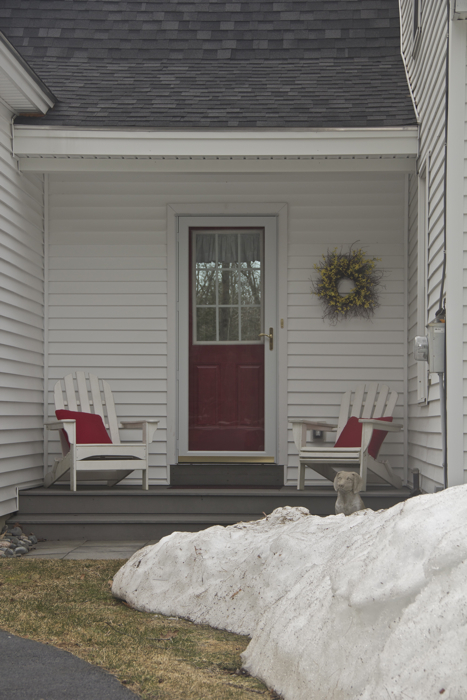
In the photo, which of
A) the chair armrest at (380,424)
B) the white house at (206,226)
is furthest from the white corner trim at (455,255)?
the white house at (206,226)

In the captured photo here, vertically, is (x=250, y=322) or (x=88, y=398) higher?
(x=250, y=322)

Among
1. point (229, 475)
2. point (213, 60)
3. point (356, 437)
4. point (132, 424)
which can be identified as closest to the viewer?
point (356, 437)

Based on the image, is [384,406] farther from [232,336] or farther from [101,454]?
[101,454]

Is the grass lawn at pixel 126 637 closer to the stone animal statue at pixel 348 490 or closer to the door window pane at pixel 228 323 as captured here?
the stone animal statue at pixel 348 490

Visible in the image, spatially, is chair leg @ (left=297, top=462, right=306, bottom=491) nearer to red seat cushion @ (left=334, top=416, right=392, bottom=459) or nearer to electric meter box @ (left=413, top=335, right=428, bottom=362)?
red seat cushion @ (left=334, top=416, right=392, bottom=459)

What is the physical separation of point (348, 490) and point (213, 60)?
3.98 metres

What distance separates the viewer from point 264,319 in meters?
5.67

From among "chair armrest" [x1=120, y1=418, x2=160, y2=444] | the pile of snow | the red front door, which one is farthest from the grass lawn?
the red front door

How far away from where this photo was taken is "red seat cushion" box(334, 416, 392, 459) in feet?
16.6

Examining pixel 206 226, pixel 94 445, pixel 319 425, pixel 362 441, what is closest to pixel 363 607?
pixel 362 441

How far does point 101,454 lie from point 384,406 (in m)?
2.18

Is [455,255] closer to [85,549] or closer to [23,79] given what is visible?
[85,549]

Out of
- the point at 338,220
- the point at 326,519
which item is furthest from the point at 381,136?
the point at 326,519

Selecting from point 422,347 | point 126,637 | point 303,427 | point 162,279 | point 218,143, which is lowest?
point 126,637
